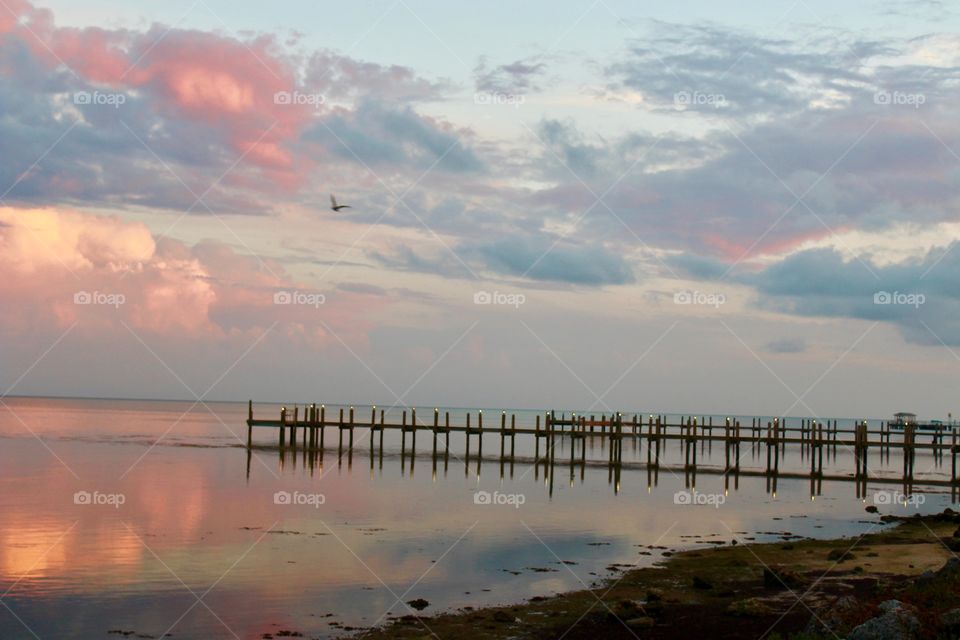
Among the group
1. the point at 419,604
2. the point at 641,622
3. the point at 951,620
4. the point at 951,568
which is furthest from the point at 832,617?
the point at 419,604

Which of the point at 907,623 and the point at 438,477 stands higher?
the point at 907,623

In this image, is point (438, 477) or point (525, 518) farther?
point (438, 477)

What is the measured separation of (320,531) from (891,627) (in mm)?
20886

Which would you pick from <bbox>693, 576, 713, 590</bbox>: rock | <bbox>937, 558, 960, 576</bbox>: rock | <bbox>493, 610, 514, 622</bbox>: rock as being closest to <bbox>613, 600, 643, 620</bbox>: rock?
<bbox>493, 610, 514, 622</bbox>: rock

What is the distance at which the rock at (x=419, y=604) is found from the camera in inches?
751

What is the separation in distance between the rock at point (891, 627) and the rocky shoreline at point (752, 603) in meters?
0.01

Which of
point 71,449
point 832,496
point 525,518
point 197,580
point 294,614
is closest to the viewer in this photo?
point 294,614

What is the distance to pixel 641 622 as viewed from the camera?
16594mm

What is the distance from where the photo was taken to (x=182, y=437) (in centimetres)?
8262

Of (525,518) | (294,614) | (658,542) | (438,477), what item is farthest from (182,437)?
(294,614)

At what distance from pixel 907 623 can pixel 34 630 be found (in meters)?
14.7

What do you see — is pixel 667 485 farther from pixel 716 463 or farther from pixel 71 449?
pixel 71 449

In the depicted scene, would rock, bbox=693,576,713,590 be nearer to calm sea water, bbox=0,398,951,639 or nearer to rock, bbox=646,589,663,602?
rock, bbox=646,589,663,602

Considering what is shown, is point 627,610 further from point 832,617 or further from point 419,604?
point 832,617
